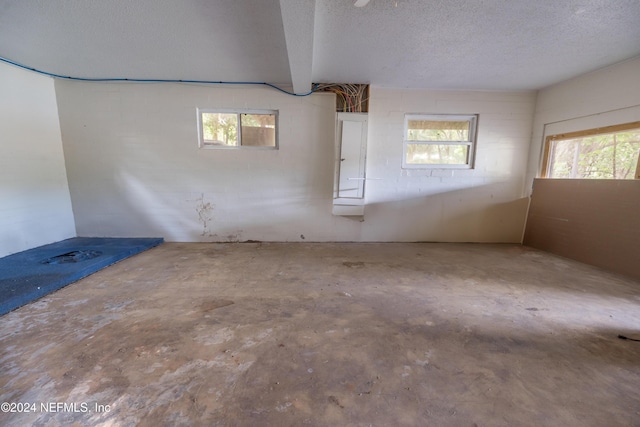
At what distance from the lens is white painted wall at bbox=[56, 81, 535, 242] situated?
4.03 meters

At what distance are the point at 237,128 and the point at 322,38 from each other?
2.09 metres

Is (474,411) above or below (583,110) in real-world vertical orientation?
below

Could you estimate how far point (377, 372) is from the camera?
4.89 feet

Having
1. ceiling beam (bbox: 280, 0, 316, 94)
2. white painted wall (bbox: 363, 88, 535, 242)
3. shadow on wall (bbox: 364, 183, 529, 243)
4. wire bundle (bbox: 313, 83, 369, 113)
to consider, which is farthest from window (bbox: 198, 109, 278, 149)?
shadow on wall (bbox: 364, 183, 529, 243)

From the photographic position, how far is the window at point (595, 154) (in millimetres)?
3137

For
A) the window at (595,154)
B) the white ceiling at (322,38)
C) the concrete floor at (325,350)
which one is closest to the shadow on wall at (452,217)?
the window at (595,154)

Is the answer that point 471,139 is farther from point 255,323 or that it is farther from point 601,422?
point 255,323

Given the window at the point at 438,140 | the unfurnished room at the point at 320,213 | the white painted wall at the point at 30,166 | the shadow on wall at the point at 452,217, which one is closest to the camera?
the unfurnished room at the point at 320,213

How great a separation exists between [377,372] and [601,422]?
1.05 m

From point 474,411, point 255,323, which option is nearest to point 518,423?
point 474,411

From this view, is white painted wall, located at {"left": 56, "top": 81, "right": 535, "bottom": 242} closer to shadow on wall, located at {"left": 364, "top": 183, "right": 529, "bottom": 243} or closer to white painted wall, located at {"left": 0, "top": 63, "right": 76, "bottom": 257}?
shadow on wall, located at {"left": 364, "top": 183, "right": 529, "bottom": 243}

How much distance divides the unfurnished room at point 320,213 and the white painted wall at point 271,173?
0.12 feet

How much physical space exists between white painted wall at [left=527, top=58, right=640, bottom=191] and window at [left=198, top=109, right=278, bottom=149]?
4462 millimetres

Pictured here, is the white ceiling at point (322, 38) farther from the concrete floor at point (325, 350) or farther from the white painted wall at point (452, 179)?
the concrete floor at point (325, 350)
